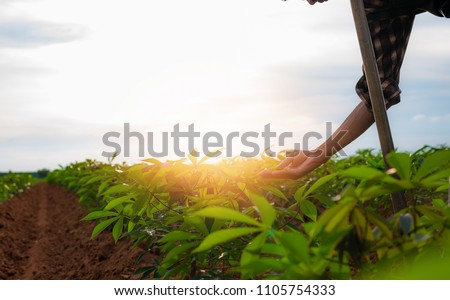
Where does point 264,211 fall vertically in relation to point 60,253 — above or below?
above

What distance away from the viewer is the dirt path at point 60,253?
151 inches

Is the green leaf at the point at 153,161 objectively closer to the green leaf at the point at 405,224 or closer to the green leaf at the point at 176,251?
the green leaf at the point at 176,251

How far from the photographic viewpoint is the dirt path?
384 centimetres

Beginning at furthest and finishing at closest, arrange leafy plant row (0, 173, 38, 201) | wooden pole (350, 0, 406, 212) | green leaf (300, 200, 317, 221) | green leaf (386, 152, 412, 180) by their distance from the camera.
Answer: leafy plant row (0, 173, 38, 201) → green leaf (300, 200, 317, 221) → wooden pole (350, 0, 406, 212) → green leaf (386, 152, 412, 180)

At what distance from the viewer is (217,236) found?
3.17 ft

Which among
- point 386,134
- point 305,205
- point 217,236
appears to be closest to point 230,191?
point 305,205

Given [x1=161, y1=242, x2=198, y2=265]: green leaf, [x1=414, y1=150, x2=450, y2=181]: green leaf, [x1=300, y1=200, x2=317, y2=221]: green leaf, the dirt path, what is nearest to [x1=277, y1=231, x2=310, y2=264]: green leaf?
[x1=414, y1=150, x2=450, y2=181]: green leaf

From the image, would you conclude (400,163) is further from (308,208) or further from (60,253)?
(60,253)

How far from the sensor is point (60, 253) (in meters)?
5.66

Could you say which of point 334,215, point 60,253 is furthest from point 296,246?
point 60,253

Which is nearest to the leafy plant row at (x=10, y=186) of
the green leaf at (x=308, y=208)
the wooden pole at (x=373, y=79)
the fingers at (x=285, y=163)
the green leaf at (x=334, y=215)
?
the fingers at (x=285, y=163)

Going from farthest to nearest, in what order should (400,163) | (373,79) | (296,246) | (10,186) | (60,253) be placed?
(10,186) < (60,253) < (373,79) < (400,163) < (296,246)

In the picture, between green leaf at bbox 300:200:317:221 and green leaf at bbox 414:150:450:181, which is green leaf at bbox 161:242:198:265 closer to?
green leaf at bbox 300:200:317:221
